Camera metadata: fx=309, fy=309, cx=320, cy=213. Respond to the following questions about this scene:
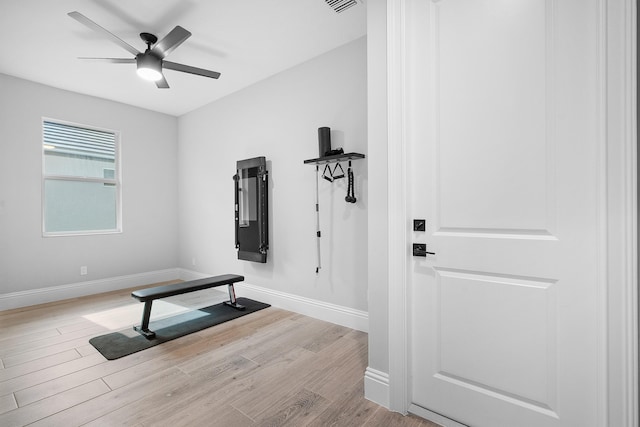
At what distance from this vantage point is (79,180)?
4.44 meters

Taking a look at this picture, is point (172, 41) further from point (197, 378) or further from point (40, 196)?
point (40, 196)

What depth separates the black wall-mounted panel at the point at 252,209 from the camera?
3891 mm

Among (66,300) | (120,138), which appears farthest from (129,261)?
(120,138)

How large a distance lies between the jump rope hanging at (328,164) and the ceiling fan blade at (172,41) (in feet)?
4.63

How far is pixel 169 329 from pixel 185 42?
288 centimetres

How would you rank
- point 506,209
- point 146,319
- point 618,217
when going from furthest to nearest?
1. point 146,319
2. point 506,209
3. point 618,217

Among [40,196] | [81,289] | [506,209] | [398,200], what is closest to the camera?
[506,209]

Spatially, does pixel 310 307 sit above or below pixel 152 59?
below

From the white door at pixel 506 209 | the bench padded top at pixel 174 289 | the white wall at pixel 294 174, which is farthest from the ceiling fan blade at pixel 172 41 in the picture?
the bench padded top at pixel 174 289

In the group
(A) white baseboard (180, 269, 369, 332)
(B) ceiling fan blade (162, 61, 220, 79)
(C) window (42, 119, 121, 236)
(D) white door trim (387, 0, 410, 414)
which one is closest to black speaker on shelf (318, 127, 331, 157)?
(B) ceiling fan blade (162, 61, 220, 79)

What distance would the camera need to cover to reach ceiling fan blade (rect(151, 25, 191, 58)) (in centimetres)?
243

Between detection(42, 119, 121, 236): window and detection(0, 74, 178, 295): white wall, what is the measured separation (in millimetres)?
121

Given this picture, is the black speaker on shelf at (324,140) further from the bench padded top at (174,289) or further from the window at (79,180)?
the window at (79,180)

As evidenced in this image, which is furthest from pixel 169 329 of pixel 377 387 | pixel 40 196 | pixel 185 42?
pixel 185 42
